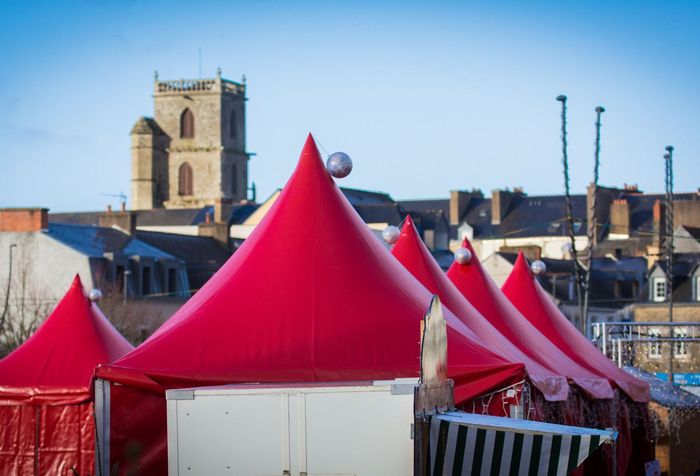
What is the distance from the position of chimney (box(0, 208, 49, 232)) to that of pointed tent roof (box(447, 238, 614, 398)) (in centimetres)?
3386

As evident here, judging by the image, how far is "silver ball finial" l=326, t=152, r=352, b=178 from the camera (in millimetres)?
13289

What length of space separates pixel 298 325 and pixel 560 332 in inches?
362

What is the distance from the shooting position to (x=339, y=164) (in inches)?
523

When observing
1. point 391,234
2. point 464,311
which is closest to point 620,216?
point 391,234

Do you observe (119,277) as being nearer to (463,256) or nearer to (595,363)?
(463,256)

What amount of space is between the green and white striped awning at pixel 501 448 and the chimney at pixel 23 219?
4241 cm

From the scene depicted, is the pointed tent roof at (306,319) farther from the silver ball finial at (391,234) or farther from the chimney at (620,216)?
the chimney at (620,216)

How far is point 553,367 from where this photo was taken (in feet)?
56.6

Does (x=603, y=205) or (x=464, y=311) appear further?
(x=603, y=205)

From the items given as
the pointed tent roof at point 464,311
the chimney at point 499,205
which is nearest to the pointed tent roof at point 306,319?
the pointed tent roof at point 464,311

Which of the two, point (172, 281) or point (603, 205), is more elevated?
point (603, 205)

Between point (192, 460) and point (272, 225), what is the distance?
3.60 meters

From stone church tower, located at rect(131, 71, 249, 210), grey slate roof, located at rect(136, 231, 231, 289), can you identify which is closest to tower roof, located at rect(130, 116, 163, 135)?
stone church tower, located at rect(131, 71, 249, 210)

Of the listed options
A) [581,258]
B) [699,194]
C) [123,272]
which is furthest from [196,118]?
[123,272]
